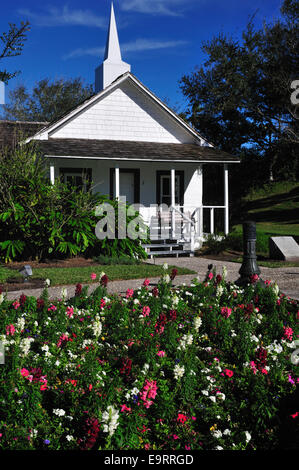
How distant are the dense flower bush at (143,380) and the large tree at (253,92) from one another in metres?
21.8

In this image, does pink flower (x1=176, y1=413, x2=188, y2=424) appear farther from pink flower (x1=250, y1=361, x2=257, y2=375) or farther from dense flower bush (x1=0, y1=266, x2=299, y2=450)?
pink flower (x1=250, y1=361, x2=257, y2=375)

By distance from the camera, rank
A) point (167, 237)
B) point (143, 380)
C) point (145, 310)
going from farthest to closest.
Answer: point (167, 237) → point (145, 310) → point (143, 380)

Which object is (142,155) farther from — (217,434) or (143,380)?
(217,434)

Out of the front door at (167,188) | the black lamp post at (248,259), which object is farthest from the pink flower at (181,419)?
the front door at (167,188)

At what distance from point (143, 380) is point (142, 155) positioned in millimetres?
13822

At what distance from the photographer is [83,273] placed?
423 inches

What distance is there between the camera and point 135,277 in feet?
33.9

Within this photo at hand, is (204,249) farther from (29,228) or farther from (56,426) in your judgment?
(56,426)

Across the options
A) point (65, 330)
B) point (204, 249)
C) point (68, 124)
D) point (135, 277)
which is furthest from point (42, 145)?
point (65, 330)

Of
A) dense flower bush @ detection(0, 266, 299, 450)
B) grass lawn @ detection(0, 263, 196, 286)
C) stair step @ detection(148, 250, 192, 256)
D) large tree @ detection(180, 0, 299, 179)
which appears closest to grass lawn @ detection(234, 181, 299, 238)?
large tree @ detection(180, 0, 299, 179)

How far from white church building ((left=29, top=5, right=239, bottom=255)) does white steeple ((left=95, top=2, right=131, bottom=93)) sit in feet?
21.6

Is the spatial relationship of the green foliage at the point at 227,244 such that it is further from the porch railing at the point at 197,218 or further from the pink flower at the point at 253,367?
the pink flower at the point at 253,367

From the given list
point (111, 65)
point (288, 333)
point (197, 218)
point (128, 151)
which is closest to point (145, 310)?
point (288, 333)
